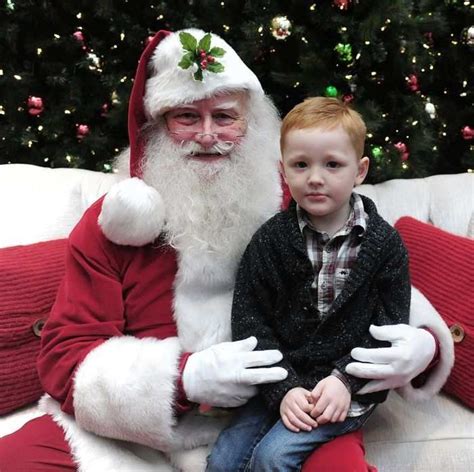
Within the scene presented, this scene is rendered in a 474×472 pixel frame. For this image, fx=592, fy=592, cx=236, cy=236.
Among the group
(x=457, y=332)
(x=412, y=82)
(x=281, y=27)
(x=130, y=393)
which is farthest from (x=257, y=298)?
(x=412, y=82)

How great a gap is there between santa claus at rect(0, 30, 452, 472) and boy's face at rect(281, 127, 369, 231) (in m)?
0.26

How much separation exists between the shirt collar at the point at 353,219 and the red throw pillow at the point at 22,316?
2.43ft

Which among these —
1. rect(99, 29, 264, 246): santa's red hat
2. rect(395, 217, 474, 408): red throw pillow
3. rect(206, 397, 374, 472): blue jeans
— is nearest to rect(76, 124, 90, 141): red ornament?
rect(99, 29, 264, 246): santa's red hat

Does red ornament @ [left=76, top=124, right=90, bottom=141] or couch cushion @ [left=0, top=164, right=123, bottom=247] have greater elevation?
red ornament @ [left=76, top=124, right=90, bottom=141]

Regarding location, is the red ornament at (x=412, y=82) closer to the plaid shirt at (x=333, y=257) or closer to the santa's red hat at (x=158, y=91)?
the santa's red hat at (x=158, y=91)

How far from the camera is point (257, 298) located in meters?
1.42

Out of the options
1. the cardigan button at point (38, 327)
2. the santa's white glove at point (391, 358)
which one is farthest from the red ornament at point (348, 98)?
the cardigan button at point (38, 327)

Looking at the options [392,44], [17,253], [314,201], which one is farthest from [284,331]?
[392,44]

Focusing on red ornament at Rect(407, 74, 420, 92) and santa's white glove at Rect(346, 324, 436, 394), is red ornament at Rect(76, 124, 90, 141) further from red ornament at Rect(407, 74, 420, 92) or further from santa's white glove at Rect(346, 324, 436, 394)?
santa's white glove at Rect(346, 324, 436, 394)

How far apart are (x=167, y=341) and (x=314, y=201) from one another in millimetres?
490

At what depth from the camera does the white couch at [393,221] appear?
1474 millimetres

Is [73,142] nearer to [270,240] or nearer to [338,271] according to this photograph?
[270,240]

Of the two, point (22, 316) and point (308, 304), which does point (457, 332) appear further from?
point (22, 316)

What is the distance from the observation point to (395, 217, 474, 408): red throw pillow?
1.58 metres
